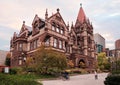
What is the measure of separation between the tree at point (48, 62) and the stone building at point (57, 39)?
12072mm

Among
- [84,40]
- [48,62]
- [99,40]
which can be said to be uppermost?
[99,40]

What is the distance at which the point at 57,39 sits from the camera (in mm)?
53094

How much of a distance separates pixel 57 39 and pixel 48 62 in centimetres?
1589

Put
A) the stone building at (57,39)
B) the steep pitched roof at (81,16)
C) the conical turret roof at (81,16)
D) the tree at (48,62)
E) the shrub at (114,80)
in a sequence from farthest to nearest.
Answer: the steep pitched roof at (81,16)
the conical turret roof at (81,16)
the stone building at (57,39)
the tree at (48,62)
the shrub at (114,80)

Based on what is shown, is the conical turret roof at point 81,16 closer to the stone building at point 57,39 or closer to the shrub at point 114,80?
the stone building at point 57,39

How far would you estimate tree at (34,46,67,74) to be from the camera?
1480 inches

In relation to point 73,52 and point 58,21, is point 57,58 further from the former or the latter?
point 73,52

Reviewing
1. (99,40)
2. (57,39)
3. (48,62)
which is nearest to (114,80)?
(48,62)

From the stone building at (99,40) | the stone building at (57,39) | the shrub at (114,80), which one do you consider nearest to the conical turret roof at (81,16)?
the stone building at (57,39)

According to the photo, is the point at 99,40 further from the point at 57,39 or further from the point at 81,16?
the point at 57,39

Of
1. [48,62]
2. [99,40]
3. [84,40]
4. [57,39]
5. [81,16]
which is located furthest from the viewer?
[99,40]

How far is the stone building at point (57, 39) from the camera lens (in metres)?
51.7

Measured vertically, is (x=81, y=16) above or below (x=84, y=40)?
above

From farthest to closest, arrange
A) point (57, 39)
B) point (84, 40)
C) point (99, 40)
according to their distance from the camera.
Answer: point (99, 40), point (84, 40), point (57, 39)
